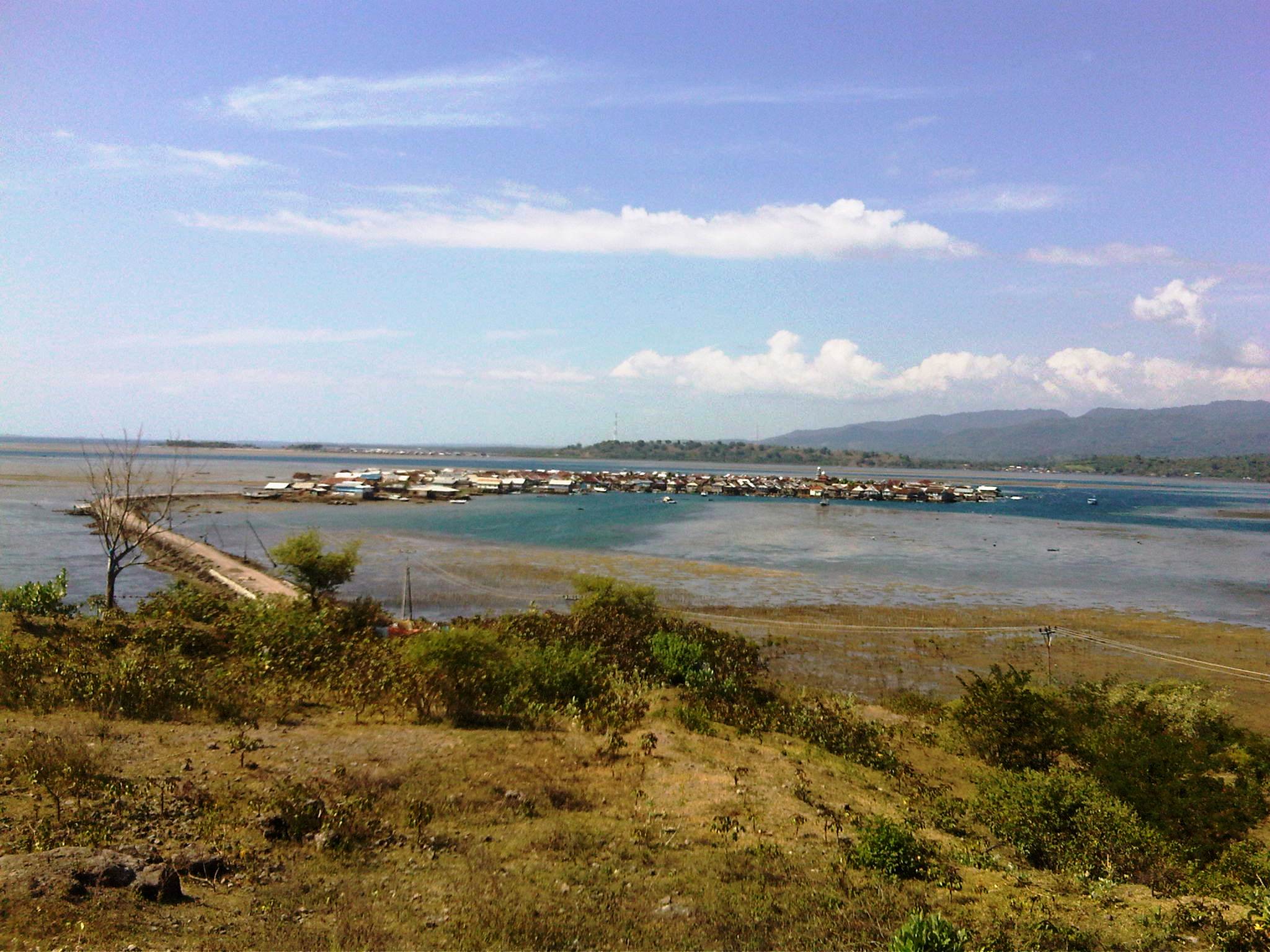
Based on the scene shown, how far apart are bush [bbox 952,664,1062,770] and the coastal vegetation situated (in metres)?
0.05

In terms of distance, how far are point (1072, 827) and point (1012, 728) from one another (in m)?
5.02

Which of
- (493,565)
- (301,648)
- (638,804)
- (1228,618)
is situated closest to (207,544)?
(493,565)

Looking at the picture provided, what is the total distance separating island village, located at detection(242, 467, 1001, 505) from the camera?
300ft

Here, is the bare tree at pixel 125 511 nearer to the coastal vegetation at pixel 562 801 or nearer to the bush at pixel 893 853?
the coastal vegetation at pixel 562 801

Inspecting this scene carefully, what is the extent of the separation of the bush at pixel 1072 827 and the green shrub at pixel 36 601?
2135 cm

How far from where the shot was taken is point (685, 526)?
68938mm

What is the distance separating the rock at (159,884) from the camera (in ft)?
20.5

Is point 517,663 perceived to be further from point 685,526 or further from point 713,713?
point 685,526

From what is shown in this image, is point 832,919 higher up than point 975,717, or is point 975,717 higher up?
point 832,919

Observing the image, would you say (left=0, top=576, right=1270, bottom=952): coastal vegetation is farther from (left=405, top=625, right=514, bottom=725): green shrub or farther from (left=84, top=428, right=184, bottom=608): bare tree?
(left=84, top=428, right=184, bottom=608): bare tree

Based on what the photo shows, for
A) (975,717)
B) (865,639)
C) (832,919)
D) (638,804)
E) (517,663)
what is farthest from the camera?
(865,639)

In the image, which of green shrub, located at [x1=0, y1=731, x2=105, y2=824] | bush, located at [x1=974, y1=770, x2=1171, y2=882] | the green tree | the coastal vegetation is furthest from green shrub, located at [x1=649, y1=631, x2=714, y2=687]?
green shrub, located at [x1=0, y1=731, x2=105, y2=824]

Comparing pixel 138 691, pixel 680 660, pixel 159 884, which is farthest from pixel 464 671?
pixel 159 884

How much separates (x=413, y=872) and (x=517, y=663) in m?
7.97
